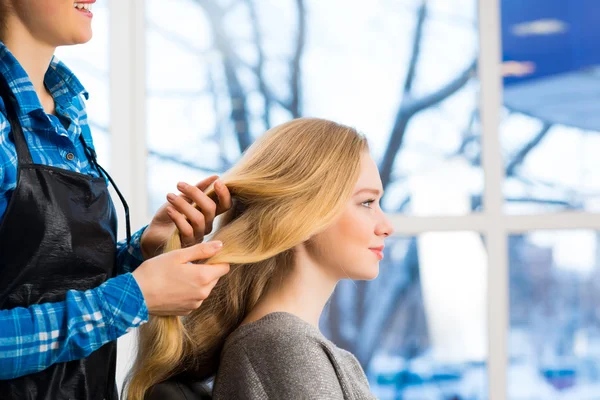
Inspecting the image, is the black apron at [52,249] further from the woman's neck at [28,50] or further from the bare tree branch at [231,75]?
the bare tree branch at [231,75]

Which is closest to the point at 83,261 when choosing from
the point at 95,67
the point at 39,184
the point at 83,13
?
the point at 39,184

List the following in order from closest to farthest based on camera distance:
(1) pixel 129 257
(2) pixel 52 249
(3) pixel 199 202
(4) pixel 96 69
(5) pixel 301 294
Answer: (2) pixel 52 249 → (3) pixel 199 202 → (1) pixel 129 257 → (5) pixel 301 294 → (4) pixel 96 69

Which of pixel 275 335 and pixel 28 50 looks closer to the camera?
pixel 28 50

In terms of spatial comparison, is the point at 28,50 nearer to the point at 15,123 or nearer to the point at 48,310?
the point at 15,123

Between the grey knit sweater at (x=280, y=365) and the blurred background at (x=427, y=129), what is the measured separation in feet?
6.11

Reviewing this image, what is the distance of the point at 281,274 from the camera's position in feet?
5.92

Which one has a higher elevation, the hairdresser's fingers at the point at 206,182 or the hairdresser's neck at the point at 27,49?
the hairdresser's neck at the point at 27,49

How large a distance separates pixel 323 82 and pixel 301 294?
192 centimetres

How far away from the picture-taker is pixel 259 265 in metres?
1.82

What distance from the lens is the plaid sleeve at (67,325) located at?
1208 millimetres

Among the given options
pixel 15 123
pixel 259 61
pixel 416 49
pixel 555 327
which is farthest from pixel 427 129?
pixel 15 123

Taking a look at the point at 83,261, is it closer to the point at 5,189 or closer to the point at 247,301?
the point at 5,189

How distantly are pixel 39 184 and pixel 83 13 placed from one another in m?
0.32

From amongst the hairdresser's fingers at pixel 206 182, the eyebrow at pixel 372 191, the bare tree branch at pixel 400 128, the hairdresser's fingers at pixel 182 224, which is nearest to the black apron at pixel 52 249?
the hairdresser's fingers at pixel 182 224
